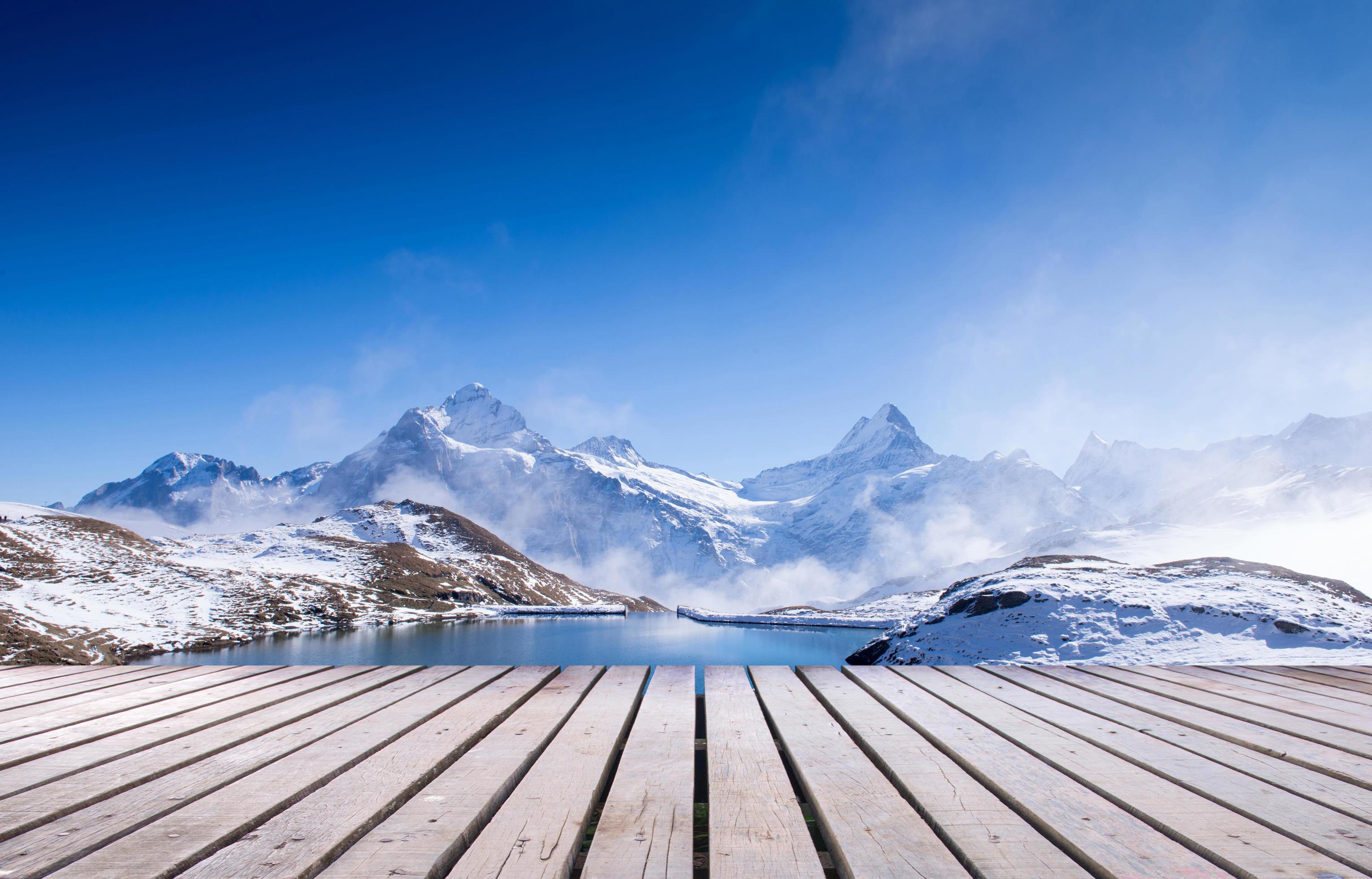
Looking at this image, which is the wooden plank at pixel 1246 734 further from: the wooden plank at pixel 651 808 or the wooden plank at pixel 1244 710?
the wooden plank at pixel 651 808

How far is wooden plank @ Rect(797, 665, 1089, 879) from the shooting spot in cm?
215

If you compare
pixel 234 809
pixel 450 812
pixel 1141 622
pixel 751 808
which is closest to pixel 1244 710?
pixel 751 808

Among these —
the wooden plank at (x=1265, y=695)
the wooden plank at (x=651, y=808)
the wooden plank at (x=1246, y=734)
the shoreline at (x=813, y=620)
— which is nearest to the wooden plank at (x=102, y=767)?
the wooden plank at (x=651, y=808)

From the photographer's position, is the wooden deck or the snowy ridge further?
the snowy ridge

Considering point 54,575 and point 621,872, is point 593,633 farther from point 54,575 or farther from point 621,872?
point 621,872

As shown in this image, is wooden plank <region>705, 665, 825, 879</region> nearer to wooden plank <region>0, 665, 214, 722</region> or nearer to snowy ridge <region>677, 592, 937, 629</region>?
wooden plank <region>0, 665, 214, 722</region>

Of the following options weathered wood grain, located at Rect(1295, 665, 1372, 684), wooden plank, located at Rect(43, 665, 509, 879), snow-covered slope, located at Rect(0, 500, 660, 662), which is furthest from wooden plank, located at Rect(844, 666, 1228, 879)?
snow-covered slope, located at Rect(0, 500, 660, 662)

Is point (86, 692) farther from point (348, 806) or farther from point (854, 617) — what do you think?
point (854, 617)

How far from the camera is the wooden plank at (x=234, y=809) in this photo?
2.14 metres

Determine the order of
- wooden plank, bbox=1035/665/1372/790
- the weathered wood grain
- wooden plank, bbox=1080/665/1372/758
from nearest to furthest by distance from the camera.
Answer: wooden plank, bbox=1035/665/1372/790, wooden plank, bbox=1080/665/1372/758, the weathered wood grain

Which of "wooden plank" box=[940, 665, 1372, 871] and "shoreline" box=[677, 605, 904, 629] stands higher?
"wooden plank" box=[940, 665, 1372, 871]

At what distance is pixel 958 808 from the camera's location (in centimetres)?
Result: 263

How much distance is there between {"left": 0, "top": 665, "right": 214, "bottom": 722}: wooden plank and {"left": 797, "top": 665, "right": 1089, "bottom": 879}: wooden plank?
554cm

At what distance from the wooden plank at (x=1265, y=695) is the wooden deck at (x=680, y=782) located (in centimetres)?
5
